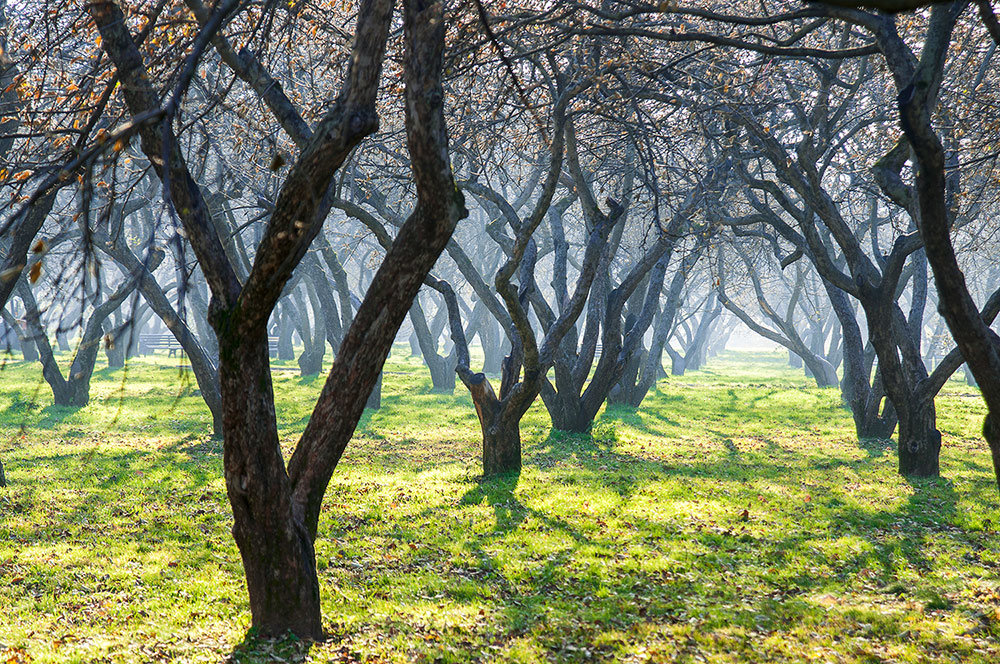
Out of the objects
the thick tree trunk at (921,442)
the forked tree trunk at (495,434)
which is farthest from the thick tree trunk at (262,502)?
the thick tree trunk at (921,442)

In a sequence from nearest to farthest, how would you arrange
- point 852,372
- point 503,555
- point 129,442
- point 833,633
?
point 833,633
point 503,555
point 129,442
point 852,372

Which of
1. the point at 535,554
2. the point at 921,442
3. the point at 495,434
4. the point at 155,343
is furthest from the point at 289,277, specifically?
the point at 155,343

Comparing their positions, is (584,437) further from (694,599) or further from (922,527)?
(694,599)

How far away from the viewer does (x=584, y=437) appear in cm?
1645

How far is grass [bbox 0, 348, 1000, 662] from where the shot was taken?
20.5 ft

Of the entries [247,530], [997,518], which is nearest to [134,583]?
[247,530]

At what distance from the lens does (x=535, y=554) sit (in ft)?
28.7

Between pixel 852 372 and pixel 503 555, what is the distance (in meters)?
11.1

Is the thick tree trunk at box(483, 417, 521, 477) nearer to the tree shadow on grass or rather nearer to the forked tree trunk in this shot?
the forked tree trunk

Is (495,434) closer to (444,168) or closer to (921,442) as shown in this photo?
(921,442)

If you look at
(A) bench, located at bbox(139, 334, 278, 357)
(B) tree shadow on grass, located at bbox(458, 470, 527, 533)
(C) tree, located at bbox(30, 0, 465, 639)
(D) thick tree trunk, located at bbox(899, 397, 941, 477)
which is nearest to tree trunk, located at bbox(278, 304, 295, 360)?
(A) bench, located at bbox(139, 334, 278, 357)

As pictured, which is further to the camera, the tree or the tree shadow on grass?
the tree shadow on grass

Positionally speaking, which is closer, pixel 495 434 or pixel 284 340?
pixel 495 434

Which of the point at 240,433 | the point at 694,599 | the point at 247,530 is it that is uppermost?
the point at 240,433
